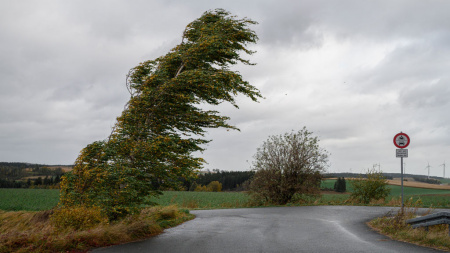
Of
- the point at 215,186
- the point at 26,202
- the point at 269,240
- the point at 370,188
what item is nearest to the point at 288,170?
the point at 370,188

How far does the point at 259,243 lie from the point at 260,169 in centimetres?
1770

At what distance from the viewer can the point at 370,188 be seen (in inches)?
1065

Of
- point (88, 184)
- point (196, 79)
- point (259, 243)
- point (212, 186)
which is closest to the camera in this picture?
point (259, 243)

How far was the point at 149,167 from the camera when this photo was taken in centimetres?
1180

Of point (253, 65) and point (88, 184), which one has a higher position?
point (253, 65)

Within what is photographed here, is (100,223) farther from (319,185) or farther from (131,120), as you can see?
(319,185)

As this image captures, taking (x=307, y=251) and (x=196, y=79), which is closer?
(x=307, y=251)

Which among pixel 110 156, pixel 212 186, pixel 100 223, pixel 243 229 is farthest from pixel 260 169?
pixel 212 186

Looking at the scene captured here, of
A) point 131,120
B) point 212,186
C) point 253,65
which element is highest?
point 253,65

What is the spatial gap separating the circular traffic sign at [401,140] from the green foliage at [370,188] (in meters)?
14.7

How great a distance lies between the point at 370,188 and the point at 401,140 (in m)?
15.1

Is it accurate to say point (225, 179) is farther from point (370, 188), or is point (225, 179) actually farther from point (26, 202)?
point (370, 188)

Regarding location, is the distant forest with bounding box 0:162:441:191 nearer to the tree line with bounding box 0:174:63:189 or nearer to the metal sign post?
the tree line with bounding box 0:174:63:189

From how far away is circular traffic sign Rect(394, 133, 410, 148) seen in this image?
43.3 feet
